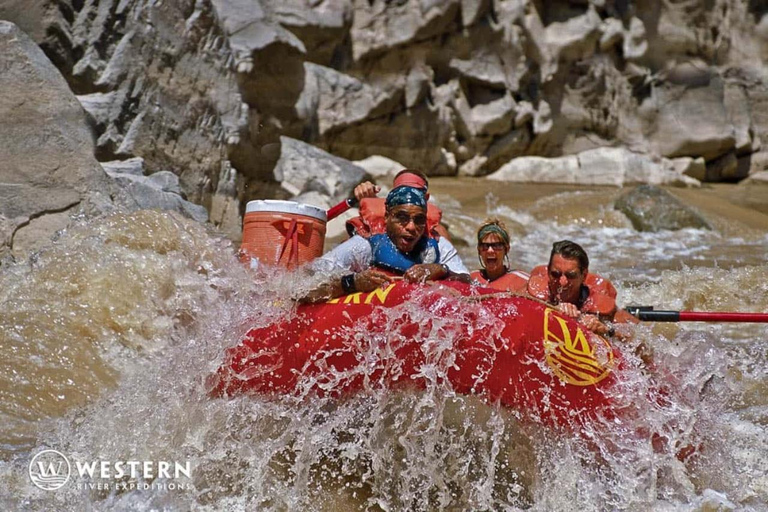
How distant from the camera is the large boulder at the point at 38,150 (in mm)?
3988

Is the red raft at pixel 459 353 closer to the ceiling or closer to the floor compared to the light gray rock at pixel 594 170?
closer to the ceiling

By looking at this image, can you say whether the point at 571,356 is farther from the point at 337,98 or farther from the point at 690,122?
the point at 690,122

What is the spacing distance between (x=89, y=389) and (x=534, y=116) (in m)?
11.7

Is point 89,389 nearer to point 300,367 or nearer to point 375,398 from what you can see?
point 300,367

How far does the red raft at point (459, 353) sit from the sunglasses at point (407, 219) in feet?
1.92

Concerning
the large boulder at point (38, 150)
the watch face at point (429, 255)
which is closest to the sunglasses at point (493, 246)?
the watch face at point (429, 255)

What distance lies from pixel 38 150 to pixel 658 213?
7372 millimetres

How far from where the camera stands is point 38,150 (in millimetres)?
4191

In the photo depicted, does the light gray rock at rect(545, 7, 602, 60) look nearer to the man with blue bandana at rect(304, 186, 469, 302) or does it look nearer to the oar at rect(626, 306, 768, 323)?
the oar at rect(626, 306, 768, 323)

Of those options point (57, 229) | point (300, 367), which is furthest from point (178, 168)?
point (300, 367)

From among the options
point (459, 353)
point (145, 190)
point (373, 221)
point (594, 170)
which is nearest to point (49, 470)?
point (459, 353)

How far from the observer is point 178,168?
5758 mm

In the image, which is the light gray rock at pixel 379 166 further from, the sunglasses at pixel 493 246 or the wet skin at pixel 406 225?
the wet skin at pixel 406 225

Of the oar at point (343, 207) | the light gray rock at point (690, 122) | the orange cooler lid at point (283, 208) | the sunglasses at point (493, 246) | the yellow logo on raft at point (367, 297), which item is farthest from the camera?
the light gray rock at point (690, 122)
